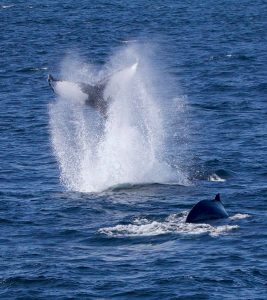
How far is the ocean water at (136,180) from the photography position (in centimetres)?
5484

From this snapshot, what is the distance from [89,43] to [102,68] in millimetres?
26764

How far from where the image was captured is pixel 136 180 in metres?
75.6

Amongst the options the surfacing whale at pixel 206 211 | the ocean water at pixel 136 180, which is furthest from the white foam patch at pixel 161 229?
the surfacing whale at pixel 206 211

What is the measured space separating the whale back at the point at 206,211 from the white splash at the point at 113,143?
10.3 meters

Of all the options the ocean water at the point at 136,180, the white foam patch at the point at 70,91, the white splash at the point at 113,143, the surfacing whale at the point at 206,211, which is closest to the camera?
the ocean water at the point at 136,180

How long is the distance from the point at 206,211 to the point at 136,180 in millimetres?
12825

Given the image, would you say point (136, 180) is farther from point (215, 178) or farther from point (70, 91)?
point (70, 91)

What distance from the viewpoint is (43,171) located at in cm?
7975

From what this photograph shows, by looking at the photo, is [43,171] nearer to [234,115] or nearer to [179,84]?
[234,115]

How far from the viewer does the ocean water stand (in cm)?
5484

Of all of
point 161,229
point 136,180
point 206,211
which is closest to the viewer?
point 161,229

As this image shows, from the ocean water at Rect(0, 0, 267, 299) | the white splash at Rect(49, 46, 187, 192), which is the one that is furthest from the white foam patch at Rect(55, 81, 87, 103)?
the ocean water at Rect(0, 0, 267, 299)

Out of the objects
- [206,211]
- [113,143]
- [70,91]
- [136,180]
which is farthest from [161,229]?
[113,143]

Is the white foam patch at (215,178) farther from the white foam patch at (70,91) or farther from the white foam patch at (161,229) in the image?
the white foam patch at (161,229)
